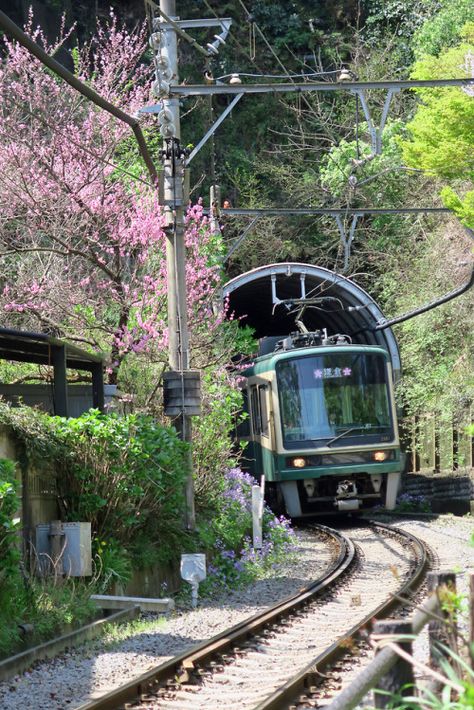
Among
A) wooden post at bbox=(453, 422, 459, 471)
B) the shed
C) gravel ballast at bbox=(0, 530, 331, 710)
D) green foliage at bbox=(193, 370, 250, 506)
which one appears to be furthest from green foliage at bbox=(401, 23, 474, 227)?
gravel ballast at bbox=(0, 530, 331, 710)

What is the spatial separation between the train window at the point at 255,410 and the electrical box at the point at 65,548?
10986mm

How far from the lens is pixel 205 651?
8164 mm

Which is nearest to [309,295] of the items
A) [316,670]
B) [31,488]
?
[31,488]

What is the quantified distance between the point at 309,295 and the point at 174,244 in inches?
616

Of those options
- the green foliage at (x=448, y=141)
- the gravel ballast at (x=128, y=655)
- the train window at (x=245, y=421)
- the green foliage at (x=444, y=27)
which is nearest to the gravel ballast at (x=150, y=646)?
the gravel ballast at (x=128, y=655)

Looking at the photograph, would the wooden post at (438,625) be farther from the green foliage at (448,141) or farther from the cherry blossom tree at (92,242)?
the green foliage at (448,141)

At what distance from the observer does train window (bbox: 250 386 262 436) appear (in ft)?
70.8

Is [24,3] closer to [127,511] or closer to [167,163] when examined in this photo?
[167,163]

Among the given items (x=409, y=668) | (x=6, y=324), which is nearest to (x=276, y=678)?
(x=409, y=668)

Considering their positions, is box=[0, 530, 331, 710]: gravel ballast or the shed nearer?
box=[0, 530, 331, 710]: gravel ballast

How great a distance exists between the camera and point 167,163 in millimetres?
13891

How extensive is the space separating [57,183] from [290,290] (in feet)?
43.9

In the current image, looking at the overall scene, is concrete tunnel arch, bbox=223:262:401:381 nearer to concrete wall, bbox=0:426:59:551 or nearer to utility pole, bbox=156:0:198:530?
utility pole, bbox=156:0:198:530

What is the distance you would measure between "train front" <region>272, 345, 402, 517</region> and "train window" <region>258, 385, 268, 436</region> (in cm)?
72
